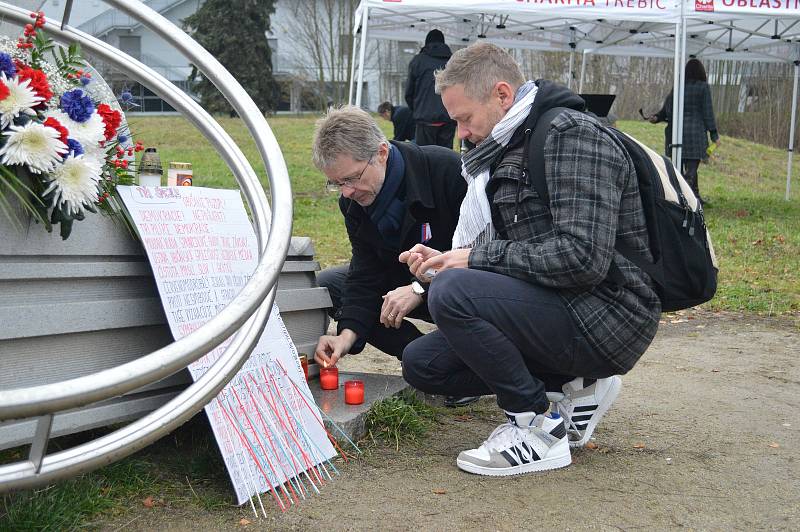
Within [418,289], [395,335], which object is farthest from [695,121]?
[418,289]

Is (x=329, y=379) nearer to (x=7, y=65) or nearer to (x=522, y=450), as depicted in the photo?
(x=522, y=450)

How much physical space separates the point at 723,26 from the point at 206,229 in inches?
363

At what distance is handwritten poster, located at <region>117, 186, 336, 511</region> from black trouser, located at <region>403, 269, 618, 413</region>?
600 mm

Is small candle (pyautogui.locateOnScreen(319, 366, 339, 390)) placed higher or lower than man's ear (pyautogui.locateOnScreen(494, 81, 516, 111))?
lower

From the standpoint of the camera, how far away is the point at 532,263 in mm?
2734

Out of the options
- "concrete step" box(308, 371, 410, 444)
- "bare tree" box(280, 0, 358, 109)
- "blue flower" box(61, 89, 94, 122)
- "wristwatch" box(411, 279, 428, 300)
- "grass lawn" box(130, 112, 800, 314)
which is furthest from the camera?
"bare tree" box(280, 0, 358, 109)

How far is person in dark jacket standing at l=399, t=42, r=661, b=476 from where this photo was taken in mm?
2672

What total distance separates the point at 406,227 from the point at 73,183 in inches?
52.6

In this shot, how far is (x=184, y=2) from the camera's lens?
31688mm

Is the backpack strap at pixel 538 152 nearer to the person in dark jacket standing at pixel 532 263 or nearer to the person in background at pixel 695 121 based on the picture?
the person in dark jacket standing at pixel 532 263

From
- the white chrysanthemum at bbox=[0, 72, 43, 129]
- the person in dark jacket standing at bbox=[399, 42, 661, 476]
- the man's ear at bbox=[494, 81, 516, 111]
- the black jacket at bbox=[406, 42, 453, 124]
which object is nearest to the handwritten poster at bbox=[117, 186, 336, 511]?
the white chrysanthemum at bbox=[0, 72, 43, 129]

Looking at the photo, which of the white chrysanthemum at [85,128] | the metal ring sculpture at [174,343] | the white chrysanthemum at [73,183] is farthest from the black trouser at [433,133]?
the white chrysanthemum at [73,183]

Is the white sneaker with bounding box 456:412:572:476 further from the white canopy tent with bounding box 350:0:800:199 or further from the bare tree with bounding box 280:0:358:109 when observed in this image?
the bare tree with bounding box 280:0:358:109

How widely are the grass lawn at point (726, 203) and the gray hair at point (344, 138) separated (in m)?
0.69
